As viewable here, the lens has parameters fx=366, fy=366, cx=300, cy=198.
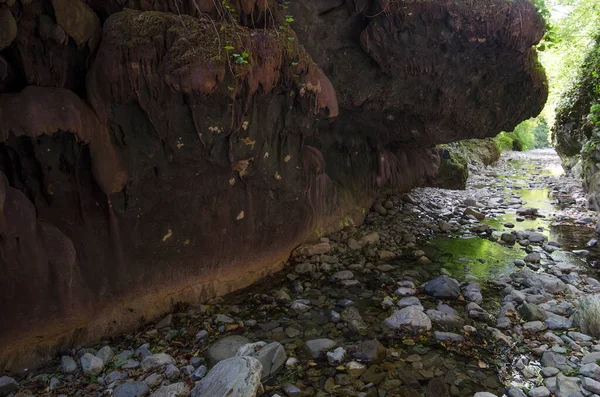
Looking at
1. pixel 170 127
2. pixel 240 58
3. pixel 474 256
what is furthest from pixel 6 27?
pixel 474 256

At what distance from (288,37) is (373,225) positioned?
4.46 meters

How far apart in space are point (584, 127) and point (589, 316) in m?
9.26

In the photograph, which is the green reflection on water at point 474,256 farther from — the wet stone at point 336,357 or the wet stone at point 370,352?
the wet stone at point 336,357

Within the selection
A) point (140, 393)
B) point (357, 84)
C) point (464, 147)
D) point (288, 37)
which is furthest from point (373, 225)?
point (464, 147)

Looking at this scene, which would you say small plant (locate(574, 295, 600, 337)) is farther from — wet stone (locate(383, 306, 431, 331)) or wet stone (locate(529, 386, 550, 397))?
wet stone (locate(383, 306, 431, 331))

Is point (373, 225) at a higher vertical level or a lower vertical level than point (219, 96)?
lower

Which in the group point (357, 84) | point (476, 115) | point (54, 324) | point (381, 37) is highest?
point (381, 37)

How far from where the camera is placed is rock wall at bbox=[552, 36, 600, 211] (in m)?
9.54

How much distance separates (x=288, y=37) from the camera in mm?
4078

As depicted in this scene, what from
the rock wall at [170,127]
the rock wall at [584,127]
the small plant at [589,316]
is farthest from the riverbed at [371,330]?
the rock wall at [584,127]

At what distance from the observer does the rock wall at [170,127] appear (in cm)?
316

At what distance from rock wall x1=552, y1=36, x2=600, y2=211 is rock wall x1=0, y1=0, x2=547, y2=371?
5244 millimetres

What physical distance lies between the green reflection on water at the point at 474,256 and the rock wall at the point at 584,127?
13.9 feet

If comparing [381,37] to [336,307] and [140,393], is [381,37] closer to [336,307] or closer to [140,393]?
[336,307]
